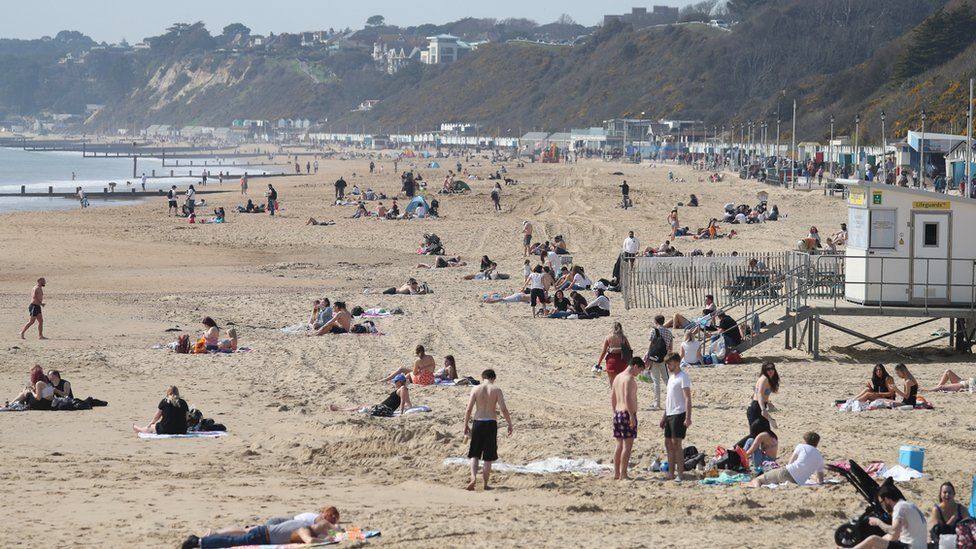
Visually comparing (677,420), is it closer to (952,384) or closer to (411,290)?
(952,384)

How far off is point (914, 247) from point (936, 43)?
72.3 m

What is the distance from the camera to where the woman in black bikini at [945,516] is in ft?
27.6

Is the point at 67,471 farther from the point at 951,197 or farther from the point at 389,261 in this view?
the point at 389,261

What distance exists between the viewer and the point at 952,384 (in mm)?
14102

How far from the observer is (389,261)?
31.1 m

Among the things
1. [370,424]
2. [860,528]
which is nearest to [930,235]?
[370,424]

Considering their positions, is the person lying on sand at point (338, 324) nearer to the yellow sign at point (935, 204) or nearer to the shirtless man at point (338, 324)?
the shirtless man at point (338, 324)

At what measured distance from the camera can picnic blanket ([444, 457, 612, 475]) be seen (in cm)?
1104

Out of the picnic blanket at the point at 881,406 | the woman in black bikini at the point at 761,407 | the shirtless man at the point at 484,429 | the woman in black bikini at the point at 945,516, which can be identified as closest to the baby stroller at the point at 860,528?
the woman in black bikini at the point at 945,516

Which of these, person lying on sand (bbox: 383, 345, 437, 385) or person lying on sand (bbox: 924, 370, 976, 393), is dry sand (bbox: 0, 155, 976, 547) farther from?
person lying on sand (bbox: 924, 370, 976, 393)

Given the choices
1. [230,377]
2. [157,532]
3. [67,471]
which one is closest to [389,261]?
[230,377]

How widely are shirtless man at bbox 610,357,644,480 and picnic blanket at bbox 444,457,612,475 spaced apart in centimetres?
41

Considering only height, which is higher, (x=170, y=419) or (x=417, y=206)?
(x=417, y=206)

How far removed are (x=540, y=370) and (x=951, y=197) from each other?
18.9 ft
